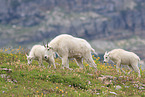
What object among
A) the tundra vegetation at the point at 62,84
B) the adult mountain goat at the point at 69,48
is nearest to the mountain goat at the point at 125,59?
the adult mountain goat at the point at 69,48

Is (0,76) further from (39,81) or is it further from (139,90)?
(139,90)

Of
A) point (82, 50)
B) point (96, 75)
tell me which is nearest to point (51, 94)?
point (96, 75)

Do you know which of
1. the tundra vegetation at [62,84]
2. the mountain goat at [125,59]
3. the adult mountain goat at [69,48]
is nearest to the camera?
the tundra vegetation at [62,84]

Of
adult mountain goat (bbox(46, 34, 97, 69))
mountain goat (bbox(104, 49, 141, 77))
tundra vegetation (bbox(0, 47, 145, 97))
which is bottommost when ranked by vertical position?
tundra vegetation (bbox(0, 47, 145, 97))

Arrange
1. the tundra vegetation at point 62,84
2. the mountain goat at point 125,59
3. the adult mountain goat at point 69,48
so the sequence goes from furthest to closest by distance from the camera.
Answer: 1. the mountain goat at point 125,59
2. the adult mountain goat at point 69,48
3. the tundra vegetation at point 62,84

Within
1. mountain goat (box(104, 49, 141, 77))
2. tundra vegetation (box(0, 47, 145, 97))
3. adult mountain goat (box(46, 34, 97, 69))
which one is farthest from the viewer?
mountain goat (box(104, 49, 141, 77))

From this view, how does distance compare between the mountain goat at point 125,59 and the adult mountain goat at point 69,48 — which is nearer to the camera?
the adult mountain goat at point 69,48

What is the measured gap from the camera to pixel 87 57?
15.2m

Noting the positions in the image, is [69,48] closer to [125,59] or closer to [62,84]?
[62,84]

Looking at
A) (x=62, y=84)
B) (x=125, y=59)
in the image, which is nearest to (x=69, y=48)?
(x=62, y=84)

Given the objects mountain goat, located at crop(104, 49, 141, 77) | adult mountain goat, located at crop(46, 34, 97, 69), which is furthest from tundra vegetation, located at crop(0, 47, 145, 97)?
mountain goat, located at crop(104, 49, 141, 77)

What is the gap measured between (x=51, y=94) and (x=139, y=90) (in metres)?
5.00

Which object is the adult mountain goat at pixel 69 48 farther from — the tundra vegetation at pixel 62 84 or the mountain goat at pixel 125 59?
the mountain goat at pixel 125 59

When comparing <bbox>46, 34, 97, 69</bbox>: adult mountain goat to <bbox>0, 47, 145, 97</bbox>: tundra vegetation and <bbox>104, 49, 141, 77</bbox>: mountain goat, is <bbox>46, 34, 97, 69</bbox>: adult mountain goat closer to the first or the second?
<bbox>0, 47, 145, 97</bbox>: tundra vegetation
